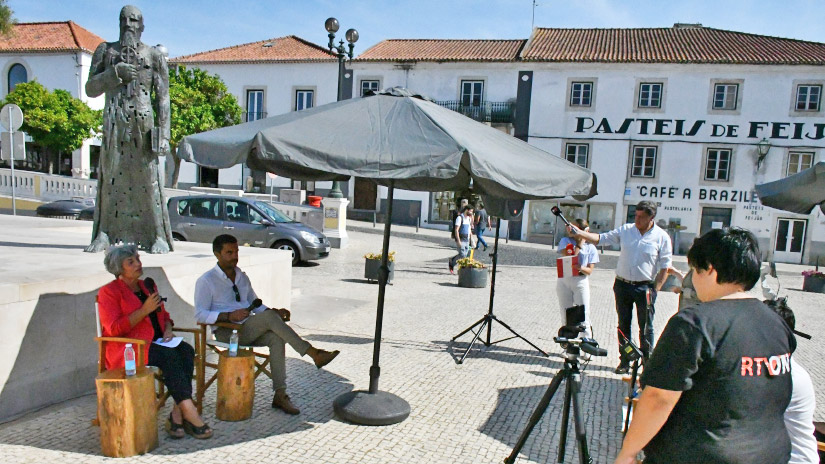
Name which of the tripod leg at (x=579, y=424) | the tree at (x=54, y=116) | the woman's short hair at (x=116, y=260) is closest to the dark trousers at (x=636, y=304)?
the tripod leg at (x=579, y=424)

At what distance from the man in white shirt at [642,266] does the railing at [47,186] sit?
19.5 metres

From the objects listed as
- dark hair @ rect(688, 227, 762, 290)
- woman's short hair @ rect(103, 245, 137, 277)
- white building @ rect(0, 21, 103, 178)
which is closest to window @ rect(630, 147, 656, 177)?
woman's short hair @ rect(103, 245, 137, 277)

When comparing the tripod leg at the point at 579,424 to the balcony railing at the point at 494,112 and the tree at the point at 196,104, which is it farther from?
the tree at the point at 196,104

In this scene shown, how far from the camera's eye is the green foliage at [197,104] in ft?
86.9

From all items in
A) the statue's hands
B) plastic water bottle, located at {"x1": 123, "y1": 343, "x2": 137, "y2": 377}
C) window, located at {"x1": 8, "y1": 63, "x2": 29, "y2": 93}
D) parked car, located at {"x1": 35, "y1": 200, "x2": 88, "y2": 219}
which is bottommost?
plastic water bottle, located at {"x1": 123, "y1": 343, "x2": 137, "y2": 377}

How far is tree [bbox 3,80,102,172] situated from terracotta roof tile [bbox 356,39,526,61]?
15031 millimetres

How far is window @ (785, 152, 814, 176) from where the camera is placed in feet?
81.2

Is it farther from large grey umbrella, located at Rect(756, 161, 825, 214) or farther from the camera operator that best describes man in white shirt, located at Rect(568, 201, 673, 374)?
the camera operator

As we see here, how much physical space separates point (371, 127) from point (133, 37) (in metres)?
4.08

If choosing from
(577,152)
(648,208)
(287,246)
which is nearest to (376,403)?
(648,208)

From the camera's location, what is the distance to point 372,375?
4387 mm

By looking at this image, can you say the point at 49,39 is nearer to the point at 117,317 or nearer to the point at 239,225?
the point at 239,225

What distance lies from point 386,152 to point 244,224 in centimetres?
978

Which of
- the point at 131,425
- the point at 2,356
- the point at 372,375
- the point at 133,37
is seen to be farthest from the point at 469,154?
the point at 133,37
